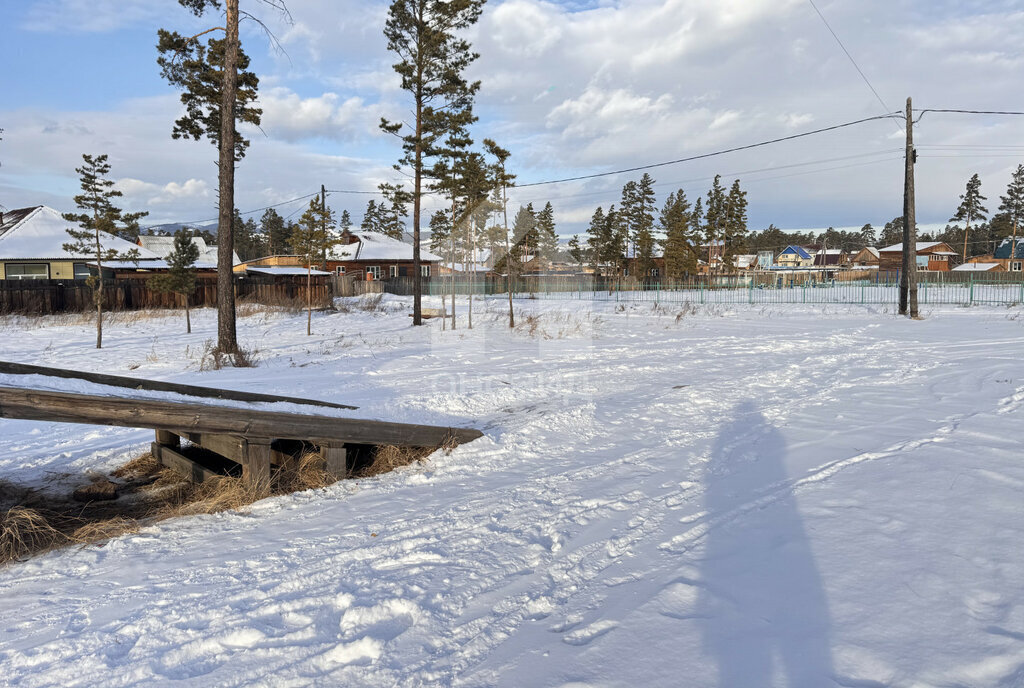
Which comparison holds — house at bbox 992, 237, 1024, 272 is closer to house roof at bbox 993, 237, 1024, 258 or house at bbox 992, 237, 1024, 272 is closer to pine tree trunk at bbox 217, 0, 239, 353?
house roof at bbox 993, 237, 1024, 258

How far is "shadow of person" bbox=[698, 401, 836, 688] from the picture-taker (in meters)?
2.77

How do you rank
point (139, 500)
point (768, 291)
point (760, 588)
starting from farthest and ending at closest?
point (768, 291)
point (139, 500)
point (760, 588)

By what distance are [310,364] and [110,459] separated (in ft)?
22.6

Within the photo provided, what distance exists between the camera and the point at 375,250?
61.1 m

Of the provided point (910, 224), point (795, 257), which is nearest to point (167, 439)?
point (910, 224)

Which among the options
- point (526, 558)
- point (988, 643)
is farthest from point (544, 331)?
point (988, 643)

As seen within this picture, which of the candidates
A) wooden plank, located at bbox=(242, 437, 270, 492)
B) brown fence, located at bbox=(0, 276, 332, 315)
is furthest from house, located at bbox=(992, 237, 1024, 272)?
wooden plank, located at bbox=(242, 437, 270, 492)

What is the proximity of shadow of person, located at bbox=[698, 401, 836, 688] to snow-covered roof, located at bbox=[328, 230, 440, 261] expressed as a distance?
54.5 meters

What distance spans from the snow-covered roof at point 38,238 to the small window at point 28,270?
0.84m

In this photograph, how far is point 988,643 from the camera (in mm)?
2793

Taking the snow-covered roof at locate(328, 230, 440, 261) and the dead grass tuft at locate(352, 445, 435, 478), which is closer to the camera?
the dead grass tuft at locate(352, 445, 435, 478)

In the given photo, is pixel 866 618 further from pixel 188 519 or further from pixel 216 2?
pixel 216 2

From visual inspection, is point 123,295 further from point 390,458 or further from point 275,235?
point 275,235

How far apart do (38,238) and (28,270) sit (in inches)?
104
